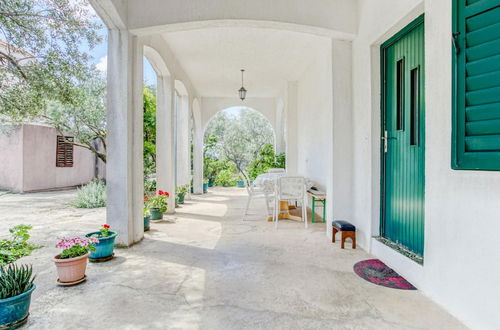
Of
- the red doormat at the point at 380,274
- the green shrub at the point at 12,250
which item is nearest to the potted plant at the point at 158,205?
the green shrub at the point at 12,250

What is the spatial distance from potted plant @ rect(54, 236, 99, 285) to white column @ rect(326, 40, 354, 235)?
305 cm

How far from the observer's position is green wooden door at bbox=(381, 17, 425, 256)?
8.56 ft

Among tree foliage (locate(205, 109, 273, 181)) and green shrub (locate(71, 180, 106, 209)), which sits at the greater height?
tree foliage (locate(205, 109, 273, 181))

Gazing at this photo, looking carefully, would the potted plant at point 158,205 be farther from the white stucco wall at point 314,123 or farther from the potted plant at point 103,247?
the white stucco wall at point 314,123

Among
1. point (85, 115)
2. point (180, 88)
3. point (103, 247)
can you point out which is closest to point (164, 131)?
point (180, 88)

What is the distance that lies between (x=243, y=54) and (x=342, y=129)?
3028 millimetres

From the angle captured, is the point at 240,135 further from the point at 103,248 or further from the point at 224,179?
the point at 103,248

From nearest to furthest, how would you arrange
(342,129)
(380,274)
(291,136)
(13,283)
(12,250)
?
(13,283), (12,250), (380,274), (342,129), (291,136)

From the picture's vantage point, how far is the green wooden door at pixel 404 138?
261cm

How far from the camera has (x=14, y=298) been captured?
1846mm

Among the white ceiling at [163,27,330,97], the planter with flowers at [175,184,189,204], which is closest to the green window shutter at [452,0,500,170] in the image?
the white ceiling at [163,27,330,97]

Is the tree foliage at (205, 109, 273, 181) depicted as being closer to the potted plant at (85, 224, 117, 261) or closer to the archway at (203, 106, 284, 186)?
the archway at (203, 106, 284, 186)

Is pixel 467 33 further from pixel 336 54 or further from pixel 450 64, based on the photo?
pixel 336 54

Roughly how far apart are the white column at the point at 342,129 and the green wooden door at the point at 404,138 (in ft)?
2.19
